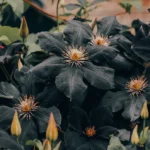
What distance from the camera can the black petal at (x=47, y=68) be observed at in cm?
130

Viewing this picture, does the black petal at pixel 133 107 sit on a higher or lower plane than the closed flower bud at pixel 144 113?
lower

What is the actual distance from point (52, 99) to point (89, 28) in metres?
0.22

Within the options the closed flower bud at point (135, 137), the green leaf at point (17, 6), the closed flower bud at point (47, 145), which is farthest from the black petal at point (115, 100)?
the green leaf at point (17, 6)

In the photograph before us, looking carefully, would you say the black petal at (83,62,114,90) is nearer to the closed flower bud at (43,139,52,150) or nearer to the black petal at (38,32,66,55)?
the black petal at (38,32,66,55)

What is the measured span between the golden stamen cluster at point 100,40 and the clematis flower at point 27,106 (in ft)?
0.54

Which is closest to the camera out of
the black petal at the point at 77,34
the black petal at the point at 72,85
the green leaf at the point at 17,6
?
the black petal at the point at 72,85

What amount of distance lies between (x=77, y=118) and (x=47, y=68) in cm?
13

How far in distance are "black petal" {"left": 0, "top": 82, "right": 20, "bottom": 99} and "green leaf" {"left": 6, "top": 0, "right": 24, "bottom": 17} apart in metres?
0.50

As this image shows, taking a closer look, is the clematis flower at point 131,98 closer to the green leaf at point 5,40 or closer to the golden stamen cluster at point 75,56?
the golden stamen cluster at point 75,56

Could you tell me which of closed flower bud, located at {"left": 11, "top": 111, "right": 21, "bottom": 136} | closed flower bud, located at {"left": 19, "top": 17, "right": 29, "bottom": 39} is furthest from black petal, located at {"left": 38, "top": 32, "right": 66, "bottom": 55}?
closed flower bud, located at {"left": 11, "top": 111, "right": 21, "bottom": 136}

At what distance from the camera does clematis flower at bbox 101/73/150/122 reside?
4.30 ft

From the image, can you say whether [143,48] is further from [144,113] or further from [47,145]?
[47,145]

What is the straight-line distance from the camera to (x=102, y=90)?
1364 mm

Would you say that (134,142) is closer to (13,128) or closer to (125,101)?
(125,101)
